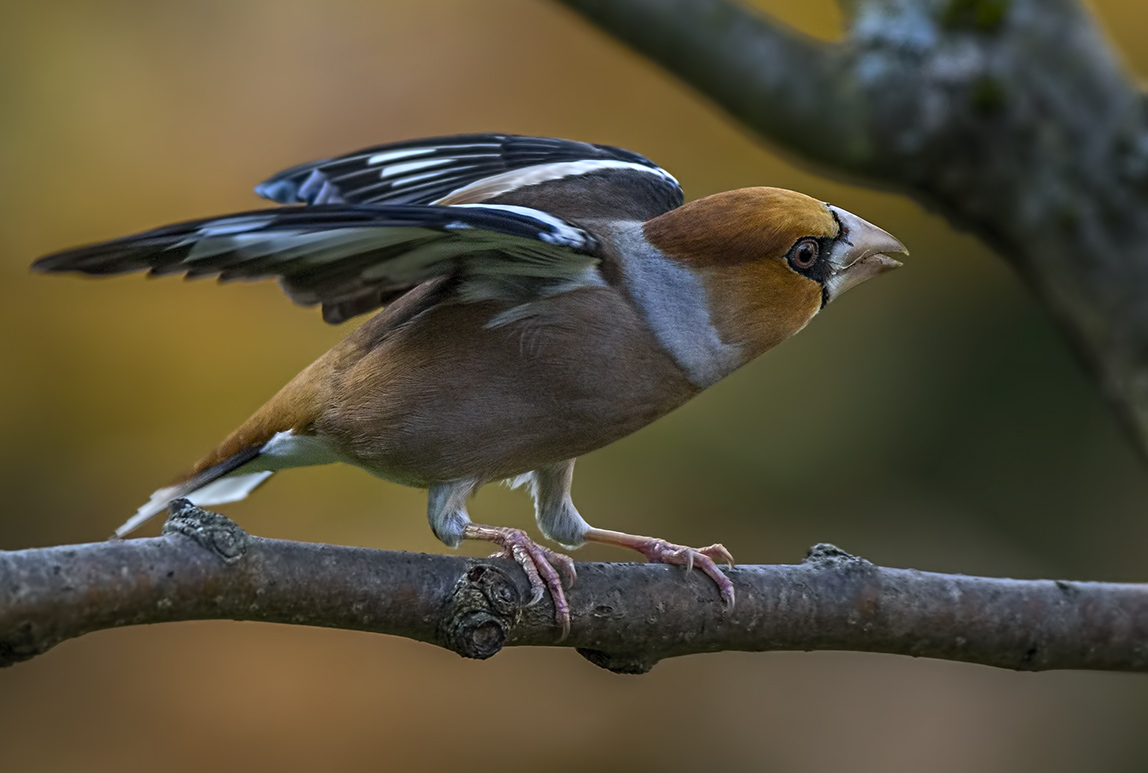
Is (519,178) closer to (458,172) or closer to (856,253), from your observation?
(458,172)

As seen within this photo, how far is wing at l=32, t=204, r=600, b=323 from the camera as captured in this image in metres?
2.32

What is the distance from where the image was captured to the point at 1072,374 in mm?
6742

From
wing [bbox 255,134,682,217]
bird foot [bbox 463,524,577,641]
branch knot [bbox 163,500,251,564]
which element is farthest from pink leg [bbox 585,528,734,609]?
branch knot [bbox 163,500,251,564]

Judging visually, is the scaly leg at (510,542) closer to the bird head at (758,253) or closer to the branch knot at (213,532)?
the branch knot at (213,532)

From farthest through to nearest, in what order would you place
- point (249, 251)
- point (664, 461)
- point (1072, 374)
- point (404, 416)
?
1. point (1072, 374)
2. point (664, 461)
3. point (404, 416)
4. point (249, 251)

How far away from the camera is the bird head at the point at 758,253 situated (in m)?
3.12

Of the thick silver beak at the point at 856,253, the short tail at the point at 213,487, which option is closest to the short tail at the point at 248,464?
the short tail at the point at 213,487

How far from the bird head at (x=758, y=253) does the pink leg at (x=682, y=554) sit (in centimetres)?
54

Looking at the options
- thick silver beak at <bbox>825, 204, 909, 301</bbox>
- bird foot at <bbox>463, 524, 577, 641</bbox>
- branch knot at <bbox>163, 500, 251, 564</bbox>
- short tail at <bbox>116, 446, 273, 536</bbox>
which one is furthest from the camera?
short tail at <bbox>116, 446, 273, 536</bbox>

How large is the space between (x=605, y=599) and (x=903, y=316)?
466 cm

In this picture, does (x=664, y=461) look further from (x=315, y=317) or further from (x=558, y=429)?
(x=558, y=429)

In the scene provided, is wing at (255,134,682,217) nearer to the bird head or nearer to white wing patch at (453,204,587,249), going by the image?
the bird head

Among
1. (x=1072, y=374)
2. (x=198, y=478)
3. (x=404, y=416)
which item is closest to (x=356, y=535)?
(x=198, y=478)

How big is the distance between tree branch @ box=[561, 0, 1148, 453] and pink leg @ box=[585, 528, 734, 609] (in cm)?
120
